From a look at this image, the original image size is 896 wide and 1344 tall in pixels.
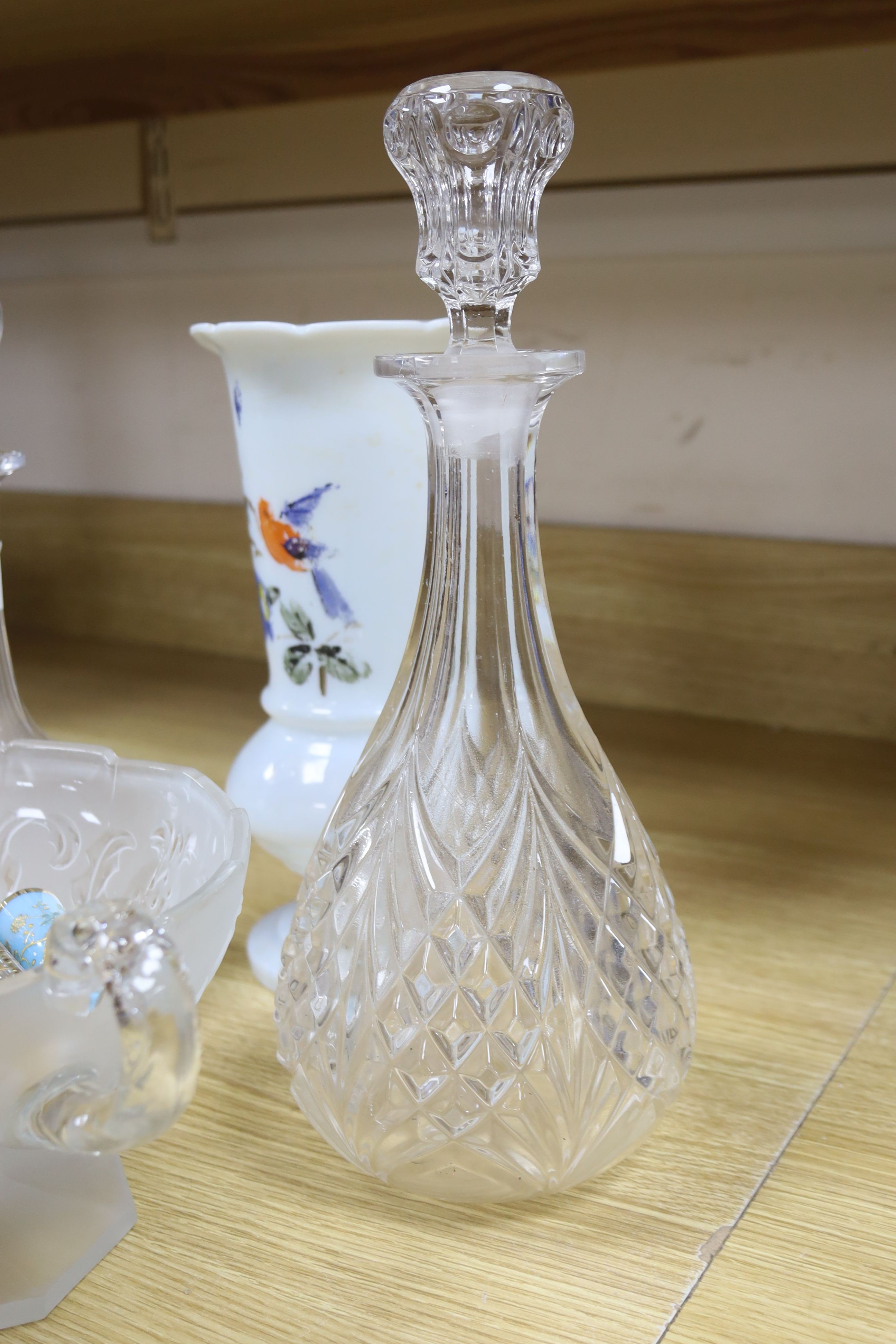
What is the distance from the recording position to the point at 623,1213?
0.29 m

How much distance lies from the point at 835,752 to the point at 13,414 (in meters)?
0.66

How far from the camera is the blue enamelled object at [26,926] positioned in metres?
0.31

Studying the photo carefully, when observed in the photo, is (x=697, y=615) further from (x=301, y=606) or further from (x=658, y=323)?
(x=301, y=606)

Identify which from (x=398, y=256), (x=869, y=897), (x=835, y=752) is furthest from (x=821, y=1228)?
(x=398, y=256)

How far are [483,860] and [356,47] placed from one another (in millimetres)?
552

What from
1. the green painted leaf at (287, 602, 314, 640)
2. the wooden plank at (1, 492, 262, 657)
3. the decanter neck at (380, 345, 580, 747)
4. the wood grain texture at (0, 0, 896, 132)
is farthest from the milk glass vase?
the wooden plank at (1, 492, 262, 657)

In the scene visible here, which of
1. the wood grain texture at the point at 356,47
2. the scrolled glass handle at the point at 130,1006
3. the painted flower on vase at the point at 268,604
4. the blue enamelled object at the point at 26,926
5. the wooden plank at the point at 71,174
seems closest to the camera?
the scrolled glass handle at the point at 130,1006

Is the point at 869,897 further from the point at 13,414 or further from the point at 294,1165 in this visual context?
the point at 13,414

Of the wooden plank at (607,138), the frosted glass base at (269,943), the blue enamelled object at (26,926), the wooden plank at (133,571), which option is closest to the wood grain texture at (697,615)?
the wooden plank at (133,571)

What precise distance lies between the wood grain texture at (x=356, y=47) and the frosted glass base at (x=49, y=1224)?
536 mm

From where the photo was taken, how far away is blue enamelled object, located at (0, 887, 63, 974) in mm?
306

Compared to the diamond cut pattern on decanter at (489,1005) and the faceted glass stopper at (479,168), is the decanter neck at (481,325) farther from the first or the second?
the diamond cut pattern on decanter at (489,1005)

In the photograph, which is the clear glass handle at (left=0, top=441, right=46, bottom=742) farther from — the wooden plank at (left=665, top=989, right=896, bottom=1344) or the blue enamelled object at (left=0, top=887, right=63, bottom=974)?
the wooden plank at (left=665, top=989, right=896, bottom=1344)

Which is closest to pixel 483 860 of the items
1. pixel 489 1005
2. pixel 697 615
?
pixel 489 1005
